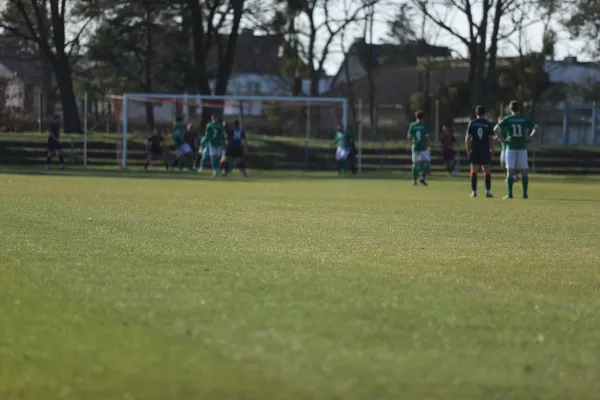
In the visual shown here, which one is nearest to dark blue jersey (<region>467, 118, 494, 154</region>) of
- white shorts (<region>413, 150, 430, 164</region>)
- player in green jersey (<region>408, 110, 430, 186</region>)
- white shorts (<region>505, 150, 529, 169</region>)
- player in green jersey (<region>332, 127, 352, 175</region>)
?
white shorts (<region>505, 150, 529, 169</region>)

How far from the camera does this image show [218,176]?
3588 cm

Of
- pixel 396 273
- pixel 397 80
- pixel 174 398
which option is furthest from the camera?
pixel 397 80

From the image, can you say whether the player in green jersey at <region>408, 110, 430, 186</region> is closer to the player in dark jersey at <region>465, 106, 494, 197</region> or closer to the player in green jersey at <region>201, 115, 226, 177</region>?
the player in dark jersey at <region>465, 106, 494, 197</region>

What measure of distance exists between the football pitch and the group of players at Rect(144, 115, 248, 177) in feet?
65.5

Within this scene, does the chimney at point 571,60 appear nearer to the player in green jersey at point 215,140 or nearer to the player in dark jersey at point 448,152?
the player in dark jersey at point 448,152

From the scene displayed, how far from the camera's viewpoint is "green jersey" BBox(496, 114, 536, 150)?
2308 centimetres

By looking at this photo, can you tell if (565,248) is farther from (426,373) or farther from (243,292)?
(426,373)

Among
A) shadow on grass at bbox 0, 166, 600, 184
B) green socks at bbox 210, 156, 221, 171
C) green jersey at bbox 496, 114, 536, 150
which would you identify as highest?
green jersey at bbox 496, 114, 536, 150

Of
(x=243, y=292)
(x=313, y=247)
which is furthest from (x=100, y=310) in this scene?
(x=313, y=247)

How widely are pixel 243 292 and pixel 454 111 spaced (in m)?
59.4

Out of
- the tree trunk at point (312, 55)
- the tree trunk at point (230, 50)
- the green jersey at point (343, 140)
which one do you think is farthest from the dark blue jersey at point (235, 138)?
the tree trunk at point (312, 55)

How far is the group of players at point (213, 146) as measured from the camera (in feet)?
114

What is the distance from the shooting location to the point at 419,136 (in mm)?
28625

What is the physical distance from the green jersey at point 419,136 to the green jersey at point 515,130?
5311mm
